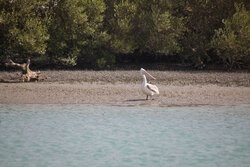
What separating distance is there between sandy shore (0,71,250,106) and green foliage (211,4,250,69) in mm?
4218

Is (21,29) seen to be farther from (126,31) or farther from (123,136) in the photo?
(123,136)

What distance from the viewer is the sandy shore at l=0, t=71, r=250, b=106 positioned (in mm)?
17016

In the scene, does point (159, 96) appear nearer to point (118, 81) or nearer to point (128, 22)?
point (118, 81)

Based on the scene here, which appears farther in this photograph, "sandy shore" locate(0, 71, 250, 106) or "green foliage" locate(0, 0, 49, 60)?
"green foliage" locate(0, 0, 49, 60)

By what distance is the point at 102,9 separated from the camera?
32438mm

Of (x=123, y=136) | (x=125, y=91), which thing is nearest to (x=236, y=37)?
(x=125, y=91)

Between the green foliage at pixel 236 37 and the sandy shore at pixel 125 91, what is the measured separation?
13.8ft

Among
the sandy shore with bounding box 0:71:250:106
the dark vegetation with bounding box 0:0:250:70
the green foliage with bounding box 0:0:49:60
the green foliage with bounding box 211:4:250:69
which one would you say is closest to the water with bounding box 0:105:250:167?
the sandy shore with bounding box 0:71:250:106

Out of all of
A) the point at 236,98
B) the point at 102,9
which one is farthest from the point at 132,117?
the point at 102,9

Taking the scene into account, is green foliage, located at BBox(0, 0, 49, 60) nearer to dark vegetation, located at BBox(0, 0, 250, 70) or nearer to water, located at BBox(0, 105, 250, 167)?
dark vegetation, located at BBox(0, 0, 250, 70)

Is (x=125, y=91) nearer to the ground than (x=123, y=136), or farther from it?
farther from it

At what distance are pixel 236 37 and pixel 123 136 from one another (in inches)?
829

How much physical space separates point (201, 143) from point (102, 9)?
22803mm

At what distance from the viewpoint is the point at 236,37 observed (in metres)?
30.8
